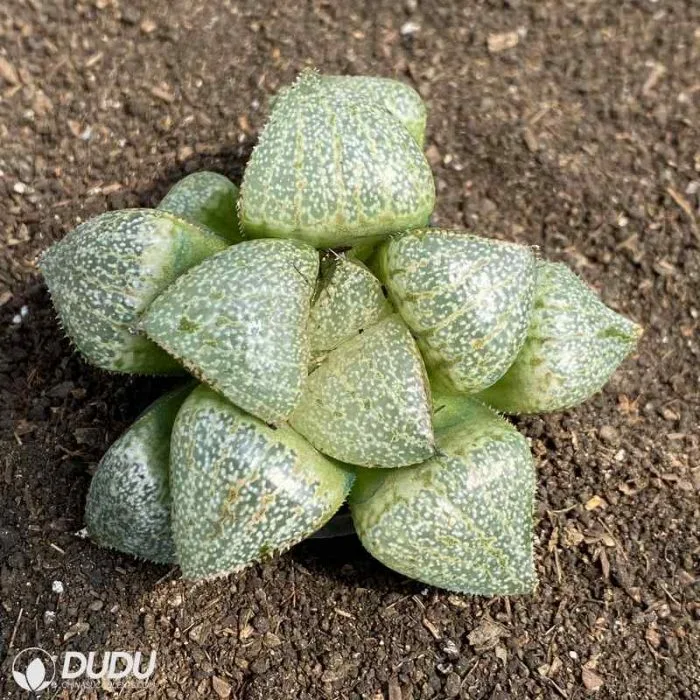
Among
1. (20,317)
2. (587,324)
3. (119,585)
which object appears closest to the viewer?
(587,324)

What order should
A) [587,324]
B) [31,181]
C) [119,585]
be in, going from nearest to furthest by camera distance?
[587,324], [119,585], [31,181]

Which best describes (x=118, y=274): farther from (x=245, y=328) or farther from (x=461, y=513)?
(x=461, y=513)

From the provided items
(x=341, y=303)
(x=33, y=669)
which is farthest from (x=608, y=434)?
(x=33, y=669)

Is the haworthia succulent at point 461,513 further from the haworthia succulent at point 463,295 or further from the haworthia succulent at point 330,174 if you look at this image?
the haworthia succulent at point 330,174

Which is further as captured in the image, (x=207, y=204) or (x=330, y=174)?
Result: (x=207, y=204)

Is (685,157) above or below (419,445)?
below

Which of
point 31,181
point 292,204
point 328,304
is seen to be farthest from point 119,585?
point 31,181

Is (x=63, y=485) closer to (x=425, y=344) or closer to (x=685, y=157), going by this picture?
(x=425, y=344)
